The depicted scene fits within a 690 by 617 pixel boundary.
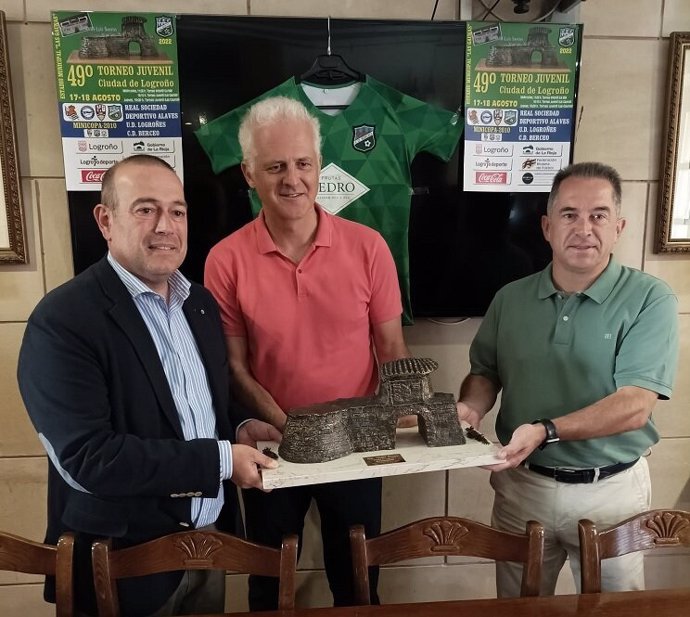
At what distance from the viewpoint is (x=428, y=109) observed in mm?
2043

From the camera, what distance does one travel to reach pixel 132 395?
1.32m

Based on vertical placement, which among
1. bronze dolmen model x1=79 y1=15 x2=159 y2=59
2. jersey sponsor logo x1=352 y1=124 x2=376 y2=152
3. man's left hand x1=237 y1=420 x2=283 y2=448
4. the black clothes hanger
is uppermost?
bronze dolmen model x1=79 y1=15 x2=159 y2=59

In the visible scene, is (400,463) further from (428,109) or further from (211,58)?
(211,58)

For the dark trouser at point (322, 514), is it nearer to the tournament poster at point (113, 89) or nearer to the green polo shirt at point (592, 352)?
the green polo shirt at point (592, 352)

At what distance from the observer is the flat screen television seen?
1.95 metres

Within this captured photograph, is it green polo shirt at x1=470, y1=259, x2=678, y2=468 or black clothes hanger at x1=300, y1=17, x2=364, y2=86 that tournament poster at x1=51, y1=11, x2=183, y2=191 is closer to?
black clothes hanger at x1=300, y1=17, x2=364, y2=86

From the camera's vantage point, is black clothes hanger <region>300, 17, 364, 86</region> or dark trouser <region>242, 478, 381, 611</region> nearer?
dark trouser <region>242, 478, 381, 611</region>

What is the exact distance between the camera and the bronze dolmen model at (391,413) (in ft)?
4.75

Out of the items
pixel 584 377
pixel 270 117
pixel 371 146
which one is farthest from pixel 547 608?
pixel 371 146

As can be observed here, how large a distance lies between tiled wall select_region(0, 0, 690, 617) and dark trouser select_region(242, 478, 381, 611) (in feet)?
1.79

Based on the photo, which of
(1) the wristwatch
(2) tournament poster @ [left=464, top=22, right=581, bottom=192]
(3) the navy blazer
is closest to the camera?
(3) the navy blazer

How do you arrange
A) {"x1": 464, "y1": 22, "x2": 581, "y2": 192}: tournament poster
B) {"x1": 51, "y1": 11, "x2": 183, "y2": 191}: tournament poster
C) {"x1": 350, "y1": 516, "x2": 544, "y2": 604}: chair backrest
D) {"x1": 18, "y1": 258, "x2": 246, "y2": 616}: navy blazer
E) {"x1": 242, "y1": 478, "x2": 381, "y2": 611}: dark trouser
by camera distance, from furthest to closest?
{"x1": 464, "y1": 22, "x2": 581, "y2": 192}: tournament poster
{"x1": 51, "y1": 11, "x2": 183, "y2": 191}: tournament poster
{"x1": 242, "y1": 478, "x2": 381, "y2": 611}: dark trouser
{"x1": 350, "y1": 516, "x2": 544, "y2": 604}: chair backrest
{"x1": 18, "y1": 258, "x2": 246, "y2": 616}: navy blazer

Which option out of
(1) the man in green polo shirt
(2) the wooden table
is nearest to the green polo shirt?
(1) the man in green polo shirt

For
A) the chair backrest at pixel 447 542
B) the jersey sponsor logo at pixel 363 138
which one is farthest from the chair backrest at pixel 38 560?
the jersey sponsor logo at pixel 363 138
